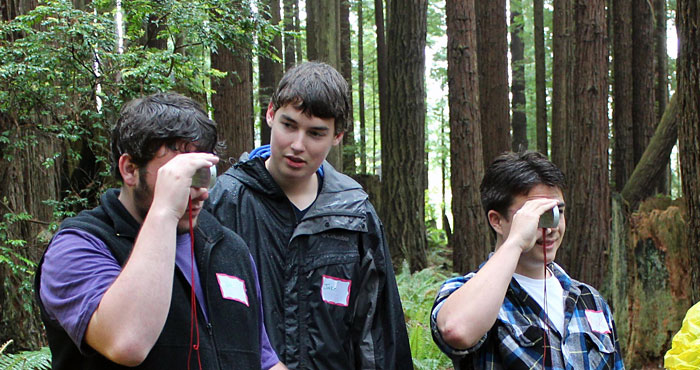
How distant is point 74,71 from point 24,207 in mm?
1211

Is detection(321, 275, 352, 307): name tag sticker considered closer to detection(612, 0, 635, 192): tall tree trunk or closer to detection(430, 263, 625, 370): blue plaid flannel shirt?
detection(430, 263, 625, 370): blue plaid flannel shirt

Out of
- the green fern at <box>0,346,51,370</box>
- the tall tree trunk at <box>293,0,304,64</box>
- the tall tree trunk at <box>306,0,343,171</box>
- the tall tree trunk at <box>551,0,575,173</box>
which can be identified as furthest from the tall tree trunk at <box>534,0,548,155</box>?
the green fern at <box>0,346,51,370</box>

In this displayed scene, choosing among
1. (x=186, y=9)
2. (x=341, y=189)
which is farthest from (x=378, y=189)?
(x=341, y=189)

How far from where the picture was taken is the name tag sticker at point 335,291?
278cm

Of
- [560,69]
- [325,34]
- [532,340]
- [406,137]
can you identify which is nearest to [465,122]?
[406,137]

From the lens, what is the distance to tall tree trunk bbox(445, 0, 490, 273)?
31.4 ft

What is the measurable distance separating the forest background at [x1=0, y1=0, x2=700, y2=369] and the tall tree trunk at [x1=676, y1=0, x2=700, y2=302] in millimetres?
10

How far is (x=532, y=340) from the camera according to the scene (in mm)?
2574

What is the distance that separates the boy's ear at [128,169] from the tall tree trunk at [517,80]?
1880 cm

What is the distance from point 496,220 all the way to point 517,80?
20604 millimetres

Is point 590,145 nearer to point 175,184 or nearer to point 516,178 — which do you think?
point 516,178

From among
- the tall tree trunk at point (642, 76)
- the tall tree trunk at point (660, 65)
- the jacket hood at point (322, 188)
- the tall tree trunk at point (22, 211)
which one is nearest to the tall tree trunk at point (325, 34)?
the tall tree trunk at point (642, 76)

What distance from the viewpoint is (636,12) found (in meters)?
14.3

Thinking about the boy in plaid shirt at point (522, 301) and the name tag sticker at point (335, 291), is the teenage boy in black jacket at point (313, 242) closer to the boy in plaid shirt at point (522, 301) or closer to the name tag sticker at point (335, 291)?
the name tag sticker at point (335, 291)
